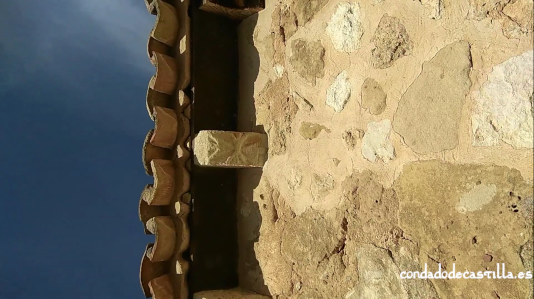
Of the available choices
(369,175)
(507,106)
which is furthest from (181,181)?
(507,106)

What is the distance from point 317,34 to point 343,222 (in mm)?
964

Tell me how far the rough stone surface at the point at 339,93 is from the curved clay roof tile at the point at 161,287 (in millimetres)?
1326

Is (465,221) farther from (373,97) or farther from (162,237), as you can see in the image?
(162,237)

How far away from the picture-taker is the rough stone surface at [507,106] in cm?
136

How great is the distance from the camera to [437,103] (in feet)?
5.33

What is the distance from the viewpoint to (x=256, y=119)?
265 cm

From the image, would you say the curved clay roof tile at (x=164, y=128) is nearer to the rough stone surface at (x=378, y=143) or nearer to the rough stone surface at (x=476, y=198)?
the rough stone surface at (x=378, y=143)

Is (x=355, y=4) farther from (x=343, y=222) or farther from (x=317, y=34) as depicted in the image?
(x=343, y=222)

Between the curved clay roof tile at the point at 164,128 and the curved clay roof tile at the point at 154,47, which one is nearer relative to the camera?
the curved clay roof tile at the point at 164,128

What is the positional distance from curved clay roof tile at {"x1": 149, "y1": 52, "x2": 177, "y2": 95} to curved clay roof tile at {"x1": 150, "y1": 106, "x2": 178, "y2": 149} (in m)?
0.16

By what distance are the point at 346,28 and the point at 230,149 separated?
3.02 feet

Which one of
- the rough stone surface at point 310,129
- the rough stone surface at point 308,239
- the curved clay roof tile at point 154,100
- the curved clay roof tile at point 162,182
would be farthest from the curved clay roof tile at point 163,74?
the rough stone surface at point 308,239

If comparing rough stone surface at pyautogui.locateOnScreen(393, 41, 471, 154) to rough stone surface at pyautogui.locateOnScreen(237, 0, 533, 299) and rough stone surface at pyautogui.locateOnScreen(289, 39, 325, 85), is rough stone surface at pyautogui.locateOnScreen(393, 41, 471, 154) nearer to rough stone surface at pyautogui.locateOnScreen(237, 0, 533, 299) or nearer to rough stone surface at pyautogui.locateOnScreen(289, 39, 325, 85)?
rough stone surface at pyautogui.locateOnScreen(237, 0, 533, 299)

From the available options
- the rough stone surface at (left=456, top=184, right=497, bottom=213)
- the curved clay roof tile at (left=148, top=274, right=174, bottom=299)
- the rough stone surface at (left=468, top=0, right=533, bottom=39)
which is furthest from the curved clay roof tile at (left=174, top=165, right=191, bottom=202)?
the rough stone surface at (left=468, top=0, right=533, bottom=39)
